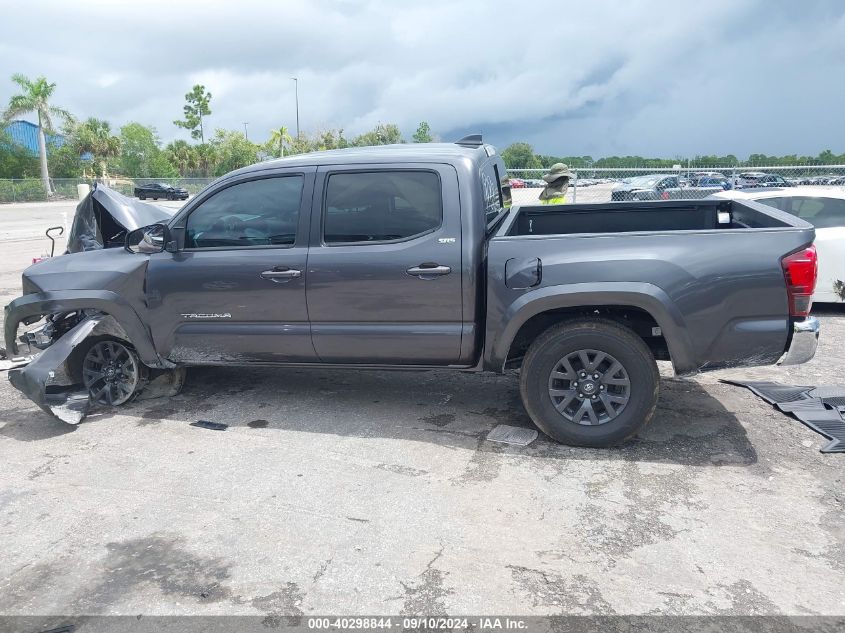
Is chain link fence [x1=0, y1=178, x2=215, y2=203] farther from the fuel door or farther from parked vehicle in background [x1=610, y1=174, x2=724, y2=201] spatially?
the fuel door

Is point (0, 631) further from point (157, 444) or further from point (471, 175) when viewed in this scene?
point (471, 175)

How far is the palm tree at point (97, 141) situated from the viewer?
61.3 metres

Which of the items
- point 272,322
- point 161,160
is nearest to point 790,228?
point 272,322

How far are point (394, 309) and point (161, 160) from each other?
8060cm

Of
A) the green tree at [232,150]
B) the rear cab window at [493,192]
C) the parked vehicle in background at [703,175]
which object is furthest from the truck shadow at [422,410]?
the green tree at [232,150]

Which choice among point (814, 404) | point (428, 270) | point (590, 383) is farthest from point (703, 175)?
point (428, 270)

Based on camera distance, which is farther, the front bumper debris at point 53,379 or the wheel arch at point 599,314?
the front bumper debris at point 53,379

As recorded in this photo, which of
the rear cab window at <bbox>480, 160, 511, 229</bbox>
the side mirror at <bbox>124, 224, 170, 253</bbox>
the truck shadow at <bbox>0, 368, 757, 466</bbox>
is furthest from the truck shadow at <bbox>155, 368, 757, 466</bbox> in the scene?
the rear cab window at <bbox>480, 160, 511, 229</bbox>

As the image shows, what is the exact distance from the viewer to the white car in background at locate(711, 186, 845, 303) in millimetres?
7863

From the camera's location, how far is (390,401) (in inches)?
214

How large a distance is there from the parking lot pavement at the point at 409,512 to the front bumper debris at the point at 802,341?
26.4 inches

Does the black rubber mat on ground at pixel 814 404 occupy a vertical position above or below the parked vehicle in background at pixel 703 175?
below

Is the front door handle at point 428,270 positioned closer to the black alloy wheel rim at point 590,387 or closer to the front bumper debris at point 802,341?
the black alloy wheel rim at point 590,387

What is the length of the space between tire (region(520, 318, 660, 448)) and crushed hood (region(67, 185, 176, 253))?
373cm
